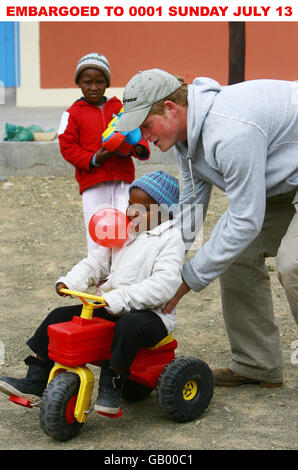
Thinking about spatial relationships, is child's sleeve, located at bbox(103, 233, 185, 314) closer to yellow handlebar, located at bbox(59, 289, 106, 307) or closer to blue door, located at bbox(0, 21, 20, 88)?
yellow handlebar, located at bbox(59, 289, 106, 307)

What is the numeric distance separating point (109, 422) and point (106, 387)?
0.29 m

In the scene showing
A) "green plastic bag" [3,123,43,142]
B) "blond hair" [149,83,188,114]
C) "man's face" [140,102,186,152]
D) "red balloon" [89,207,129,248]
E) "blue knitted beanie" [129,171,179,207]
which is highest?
"blond hair" [149,83,188,114]

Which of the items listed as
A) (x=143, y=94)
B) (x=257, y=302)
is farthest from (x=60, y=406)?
(x=143, y=94)

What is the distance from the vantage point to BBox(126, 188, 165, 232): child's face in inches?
130

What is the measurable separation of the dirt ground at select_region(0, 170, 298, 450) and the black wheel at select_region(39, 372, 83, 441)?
7cm

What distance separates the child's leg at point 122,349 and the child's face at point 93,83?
2.26 m

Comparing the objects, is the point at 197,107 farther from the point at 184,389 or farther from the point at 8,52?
the point at 8,52

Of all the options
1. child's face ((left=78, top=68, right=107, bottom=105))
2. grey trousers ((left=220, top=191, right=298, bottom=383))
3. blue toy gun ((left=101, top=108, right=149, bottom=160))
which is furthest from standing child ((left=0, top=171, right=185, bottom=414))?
child's face ((left=78, top=68, right=107, bottom=105))

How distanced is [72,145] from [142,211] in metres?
1.81

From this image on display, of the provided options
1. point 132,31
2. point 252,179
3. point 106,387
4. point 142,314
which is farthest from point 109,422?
point 132,31

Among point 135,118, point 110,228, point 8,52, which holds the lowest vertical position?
point 110,228

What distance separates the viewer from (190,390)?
3367mm

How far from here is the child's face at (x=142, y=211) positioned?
331 centimetres
